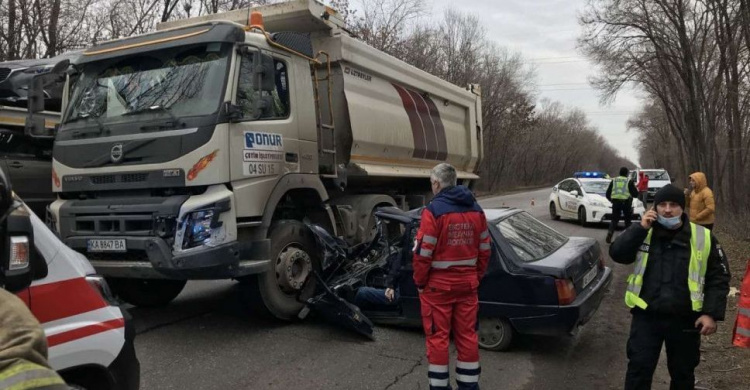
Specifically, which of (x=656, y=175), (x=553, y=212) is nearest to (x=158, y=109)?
(x=553, y=212)

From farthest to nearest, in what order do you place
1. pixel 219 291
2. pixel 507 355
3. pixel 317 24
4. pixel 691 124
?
pixel 691 124 → pixel 219 291 → pixel 317 24 → pixel 507 355

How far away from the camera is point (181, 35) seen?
216 inches

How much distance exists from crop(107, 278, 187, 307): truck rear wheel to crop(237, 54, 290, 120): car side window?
2357mm

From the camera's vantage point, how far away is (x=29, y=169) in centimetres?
796

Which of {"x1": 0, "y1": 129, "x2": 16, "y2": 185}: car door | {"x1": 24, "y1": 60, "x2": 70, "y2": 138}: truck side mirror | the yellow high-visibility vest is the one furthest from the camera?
{"x1": 0, "y1": 129, "x2": 16, "y2": 185}: car door

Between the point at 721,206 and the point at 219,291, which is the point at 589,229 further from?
the point at 219,291

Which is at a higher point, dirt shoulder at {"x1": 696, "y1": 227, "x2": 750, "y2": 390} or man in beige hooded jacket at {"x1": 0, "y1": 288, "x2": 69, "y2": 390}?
man in beige hooded jacket at {"x1": 0, "y1": 288, "x2": 69, "y2": 390}

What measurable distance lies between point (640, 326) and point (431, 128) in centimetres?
631

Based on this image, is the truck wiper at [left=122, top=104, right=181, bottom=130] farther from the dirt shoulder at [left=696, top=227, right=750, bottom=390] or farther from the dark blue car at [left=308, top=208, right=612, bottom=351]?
the dirt shoulder at [left=696, top=227, right=750, bottom=390]

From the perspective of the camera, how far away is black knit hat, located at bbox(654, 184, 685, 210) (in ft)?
11.1

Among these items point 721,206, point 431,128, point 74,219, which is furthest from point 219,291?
point 721,206

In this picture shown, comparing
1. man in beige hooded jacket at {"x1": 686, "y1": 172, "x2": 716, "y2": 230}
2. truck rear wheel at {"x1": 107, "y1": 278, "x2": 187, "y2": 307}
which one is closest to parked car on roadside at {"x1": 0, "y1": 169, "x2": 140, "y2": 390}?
truck rear wheel at {"x1": 107, "y1": 278, "x2": 187, "y2": 307}

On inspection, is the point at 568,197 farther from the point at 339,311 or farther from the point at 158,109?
the point at 158,109

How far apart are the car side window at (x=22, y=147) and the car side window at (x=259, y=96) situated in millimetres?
4196
